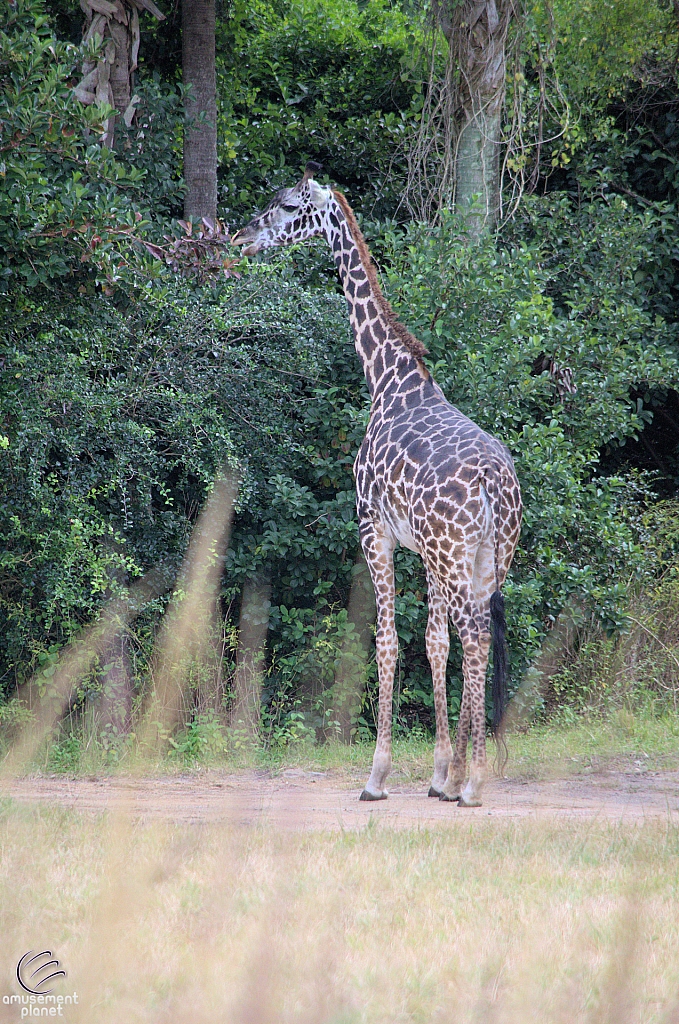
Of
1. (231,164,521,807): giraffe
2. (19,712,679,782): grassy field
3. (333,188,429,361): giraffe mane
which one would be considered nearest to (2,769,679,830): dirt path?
(19,712,679,782): grassy field

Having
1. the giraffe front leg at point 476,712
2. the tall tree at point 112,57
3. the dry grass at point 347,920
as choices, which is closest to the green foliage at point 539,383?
the giraffe front leg at point 476,712

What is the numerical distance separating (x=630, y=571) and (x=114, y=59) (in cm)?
666

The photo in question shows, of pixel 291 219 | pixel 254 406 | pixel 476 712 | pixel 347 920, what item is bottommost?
pixel 347 920

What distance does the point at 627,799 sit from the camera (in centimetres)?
662

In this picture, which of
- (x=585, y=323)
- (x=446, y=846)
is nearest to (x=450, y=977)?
(x=446, y=846)

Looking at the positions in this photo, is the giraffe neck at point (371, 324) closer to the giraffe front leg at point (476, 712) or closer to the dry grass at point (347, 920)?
the giraffe front leg at point (476, 712)

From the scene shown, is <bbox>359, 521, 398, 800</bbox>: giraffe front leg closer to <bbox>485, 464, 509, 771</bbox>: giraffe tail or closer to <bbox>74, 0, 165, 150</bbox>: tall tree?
<bbox>485, 464, 509, 771</bbox>: giraffe tail

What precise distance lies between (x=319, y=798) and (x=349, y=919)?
103 inches

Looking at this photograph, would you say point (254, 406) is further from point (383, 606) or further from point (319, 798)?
point (319, 798)

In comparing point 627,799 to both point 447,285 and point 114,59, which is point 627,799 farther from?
point 114,59

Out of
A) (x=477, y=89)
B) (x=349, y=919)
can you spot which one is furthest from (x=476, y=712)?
(x=477, y=89)

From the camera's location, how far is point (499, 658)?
6.59 metres

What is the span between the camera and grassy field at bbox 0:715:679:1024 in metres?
3.25

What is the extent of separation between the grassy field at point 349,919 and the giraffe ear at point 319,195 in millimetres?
4802
